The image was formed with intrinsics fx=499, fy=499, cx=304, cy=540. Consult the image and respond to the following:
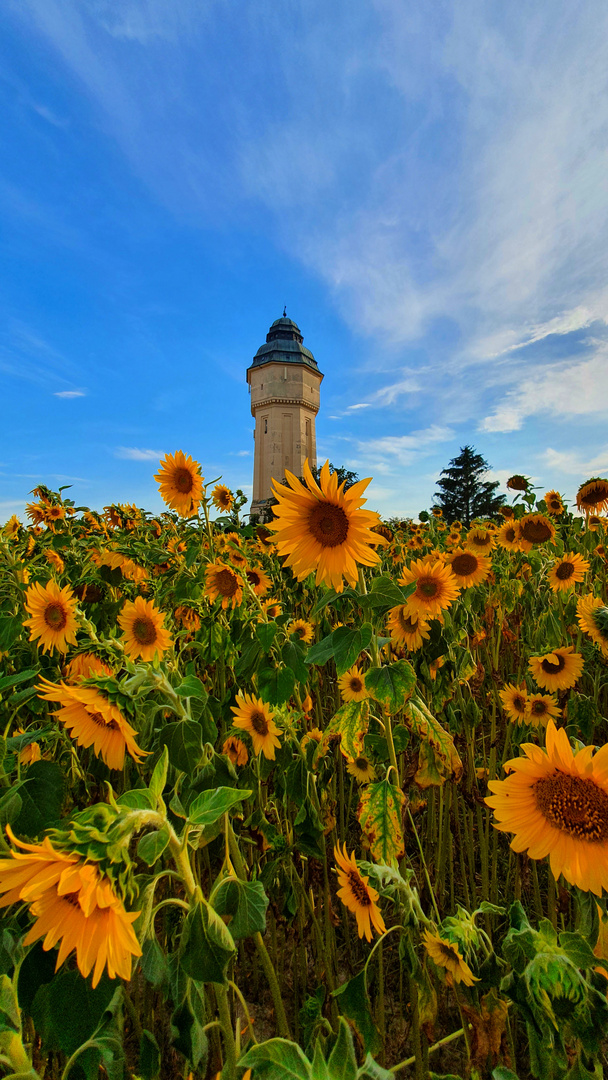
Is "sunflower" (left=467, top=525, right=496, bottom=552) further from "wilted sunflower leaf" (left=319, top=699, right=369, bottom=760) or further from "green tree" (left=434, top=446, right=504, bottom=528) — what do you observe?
"green tree" (left=434, top=446, right=504, bottom=528)

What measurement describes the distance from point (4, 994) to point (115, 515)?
142 inches

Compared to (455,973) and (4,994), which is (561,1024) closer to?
(455,973)

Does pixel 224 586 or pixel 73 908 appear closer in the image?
pixel 73 908

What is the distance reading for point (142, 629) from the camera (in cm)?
164

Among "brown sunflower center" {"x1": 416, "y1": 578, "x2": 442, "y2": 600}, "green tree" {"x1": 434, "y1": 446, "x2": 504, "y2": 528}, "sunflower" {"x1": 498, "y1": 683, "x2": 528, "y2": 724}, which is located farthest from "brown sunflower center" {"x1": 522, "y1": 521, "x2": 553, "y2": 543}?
"green tree" {"x1": 434, "y1": 446, "x2": 504, "y2": 528}

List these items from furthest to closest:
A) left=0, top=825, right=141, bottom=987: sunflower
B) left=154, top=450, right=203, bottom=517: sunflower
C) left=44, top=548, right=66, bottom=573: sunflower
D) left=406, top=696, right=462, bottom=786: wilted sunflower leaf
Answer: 1. left=44, top=548, right=66, bottom=573: sunflower
2. left=154, top=450, right=203, bottom=517: sunflower
3. left=406, top=696, right=462, bottom=786: wilted sunflower leaf
4. left=0, top=825, right=141, bottom=987: sunflower

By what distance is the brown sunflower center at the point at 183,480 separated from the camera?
2385 millimetres

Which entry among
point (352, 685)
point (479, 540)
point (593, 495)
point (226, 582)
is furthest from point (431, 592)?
point (593, 495)

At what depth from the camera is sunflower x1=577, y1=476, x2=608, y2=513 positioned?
2.82m

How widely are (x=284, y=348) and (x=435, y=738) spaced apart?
53.5 metres

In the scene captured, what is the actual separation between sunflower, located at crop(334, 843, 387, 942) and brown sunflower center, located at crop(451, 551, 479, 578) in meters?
1.63

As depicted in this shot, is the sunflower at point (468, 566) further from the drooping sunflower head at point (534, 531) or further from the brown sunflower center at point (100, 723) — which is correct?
the brown sunflower center at point (100, 723)

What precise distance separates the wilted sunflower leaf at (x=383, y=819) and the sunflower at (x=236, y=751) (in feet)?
1.99

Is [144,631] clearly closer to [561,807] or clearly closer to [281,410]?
[561,807]
